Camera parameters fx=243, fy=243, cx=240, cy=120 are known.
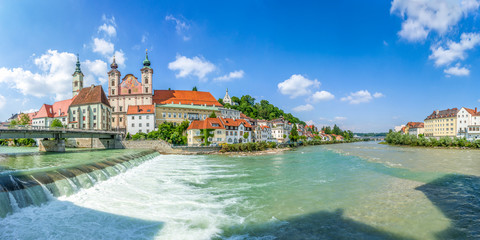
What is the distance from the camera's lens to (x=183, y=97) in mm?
72750

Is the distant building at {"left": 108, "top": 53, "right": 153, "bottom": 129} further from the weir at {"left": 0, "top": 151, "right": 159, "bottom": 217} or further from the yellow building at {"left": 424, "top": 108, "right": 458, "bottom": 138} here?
the yellow building at {"left": 424, "top": 108, "right": 458, "bottom": 138}

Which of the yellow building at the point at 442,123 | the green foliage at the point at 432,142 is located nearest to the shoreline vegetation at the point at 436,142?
the green foliage at the point at 432,142

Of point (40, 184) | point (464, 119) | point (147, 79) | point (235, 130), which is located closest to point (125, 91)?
point (147, 79)

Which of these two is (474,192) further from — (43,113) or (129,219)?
(43,113)

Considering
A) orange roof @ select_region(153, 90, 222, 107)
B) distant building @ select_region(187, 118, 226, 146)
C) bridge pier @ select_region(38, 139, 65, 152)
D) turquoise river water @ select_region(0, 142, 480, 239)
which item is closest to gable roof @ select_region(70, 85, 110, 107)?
orange roof @ select_region(153, 90, 222, 107)

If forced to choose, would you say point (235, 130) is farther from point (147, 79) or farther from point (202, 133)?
point (147, 79)

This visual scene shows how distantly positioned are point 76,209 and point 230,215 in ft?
20.9

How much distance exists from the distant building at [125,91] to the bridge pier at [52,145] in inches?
1197

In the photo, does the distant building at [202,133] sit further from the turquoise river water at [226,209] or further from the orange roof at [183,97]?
the turquoise river water at [226,209]

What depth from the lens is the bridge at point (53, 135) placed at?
86.6 feet

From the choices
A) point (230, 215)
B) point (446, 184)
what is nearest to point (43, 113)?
point (230, 215)

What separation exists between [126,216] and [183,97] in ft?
214

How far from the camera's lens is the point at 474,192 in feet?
46.6

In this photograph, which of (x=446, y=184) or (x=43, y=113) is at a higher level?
(x=43, y=113)
